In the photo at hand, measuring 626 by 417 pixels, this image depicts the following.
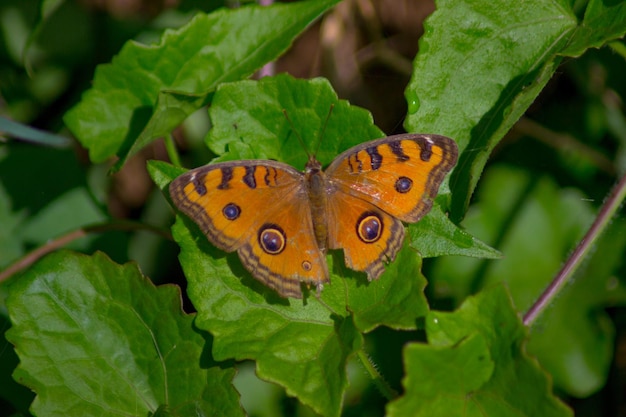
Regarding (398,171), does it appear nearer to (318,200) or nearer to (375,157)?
(375,157)

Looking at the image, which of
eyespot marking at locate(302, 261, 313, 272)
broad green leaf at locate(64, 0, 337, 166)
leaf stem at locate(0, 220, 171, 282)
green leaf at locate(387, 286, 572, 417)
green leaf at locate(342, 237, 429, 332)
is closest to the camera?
green leaf at locate(387, 286, 572, 417)

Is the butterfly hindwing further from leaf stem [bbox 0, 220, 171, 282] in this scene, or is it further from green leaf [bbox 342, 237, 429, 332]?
leaf stem [bbox 0, 220, 171, 282]

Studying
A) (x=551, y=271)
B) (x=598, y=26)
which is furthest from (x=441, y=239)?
(x=551, y=271)

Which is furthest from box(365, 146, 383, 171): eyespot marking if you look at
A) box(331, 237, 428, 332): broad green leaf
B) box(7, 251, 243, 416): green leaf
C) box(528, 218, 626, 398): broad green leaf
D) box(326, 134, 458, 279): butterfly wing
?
box(528, 218, 626, 398): broad green leaf

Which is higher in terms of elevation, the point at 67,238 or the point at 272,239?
Result: the point at 272,239

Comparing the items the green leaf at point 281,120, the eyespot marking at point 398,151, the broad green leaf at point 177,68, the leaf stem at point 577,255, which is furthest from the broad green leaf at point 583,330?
the broad green leaf at point 177,68
